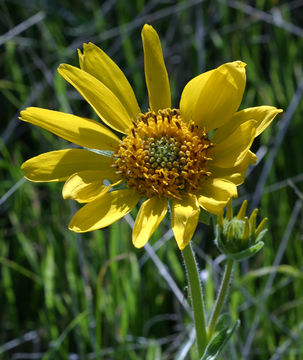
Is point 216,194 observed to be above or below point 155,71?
below

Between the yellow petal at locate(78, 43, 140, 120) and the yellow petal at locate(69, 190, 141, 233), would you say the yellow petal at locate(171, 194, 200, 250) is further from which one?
the yellow petal at locate(78, 43, 140, 120)

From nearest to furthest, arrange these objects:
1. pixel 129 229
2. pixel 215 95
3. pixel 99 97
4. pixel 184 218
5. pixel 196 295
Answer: pixel 184 218 < pixel 196 295 < pixel 215 95 < pixel 99 97 < pixel 129 229

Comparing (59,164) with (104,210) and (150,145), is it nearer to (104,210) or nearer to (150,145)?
(104,210)

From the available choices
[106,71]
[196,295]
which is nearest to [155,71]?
[106,71]

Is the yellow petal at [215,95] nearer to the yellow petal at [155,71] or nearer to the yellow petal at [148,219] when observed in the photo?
the yellow petal at [155,71]

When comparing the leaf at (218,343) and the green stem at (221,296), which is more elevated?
the green stem at (221,296)

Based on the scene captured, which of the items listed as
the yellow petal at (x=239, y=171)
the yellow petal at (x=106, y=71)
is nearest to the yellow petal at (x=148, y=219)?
the yellow petal at (x=239, y=171)

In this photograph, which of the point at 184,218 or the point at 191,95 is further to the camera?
the point at 191,95
